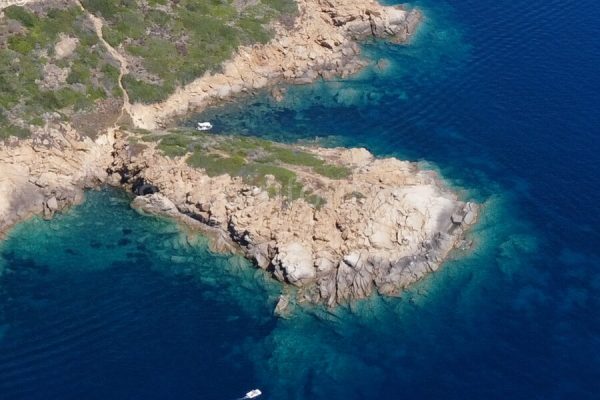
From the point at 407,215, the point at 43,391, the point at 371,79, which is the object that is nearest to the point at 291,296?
the point at 407,215

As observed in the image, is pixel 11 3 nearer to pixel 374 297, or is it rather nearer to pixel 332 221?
pixel 332 221

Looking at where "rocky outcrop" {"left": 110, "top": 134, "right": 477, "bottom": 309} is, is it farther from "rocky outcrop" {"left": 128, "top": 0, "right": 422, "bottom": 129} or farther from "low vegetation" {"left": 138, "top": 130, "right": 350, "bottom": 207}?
"rocky outcrop" {"left": 128, "top": 0, "right": 422, "bottom": 129}

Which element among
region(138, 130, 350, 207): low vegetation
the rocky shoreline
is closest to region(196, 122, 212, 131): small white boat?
region(138, 130, 350, 207): low vegetation

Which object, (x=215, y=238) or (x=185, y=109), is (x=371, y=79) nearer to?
(x=185, y=109)

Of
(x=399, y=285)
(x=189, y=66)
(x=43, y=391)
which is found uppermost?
(x=189, y=66)

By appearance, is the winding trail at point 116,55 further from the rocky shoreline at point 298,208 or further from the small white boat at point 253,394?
the small white boat at point 253,394

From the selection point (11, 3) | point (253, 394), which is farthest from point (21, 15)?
point (253, 394)
